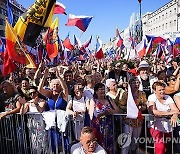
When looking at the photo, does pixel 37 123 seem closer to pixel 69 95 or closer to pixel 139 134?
pixel 69 95

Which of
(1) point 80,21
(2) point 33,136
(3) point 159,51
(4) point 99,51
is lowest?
(2) point 33,136

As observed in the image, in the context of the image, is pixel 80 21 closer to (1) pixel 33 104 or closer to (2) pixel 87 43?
(1) pixel 33 104

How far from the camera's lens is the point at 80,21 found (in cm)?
1127

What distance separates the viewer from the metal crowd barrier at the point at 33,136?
4738 mm

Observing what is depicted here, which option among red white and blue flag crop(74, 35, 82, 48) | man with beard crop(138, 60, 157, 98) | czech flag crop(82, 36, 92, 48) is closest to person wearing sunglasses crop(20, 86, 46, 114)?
man with beard crop(138, 60, 157, 98)

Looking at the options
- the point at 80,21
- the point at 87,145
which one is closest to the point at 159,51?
the point at 80,21

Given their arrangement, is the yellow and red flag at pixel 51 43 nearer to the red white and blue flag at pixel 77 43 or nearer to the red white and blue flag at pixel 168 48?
the red white and blue flag at pixel 77 43

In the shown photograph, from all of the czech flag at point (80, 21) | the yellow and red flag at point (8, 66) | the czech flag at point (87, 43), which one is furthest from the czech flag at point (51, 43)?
the czech flag at point (87, 43)

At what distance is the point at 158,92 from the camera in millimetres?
4570

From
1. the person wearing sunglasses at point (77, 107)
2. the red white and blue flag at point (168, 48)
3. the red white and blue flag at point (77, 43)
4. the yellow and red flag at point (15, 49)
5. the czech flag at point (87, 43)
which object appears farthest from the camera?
the czech flag at point (87, 43)

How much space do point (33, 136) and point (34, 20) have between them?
4068mm

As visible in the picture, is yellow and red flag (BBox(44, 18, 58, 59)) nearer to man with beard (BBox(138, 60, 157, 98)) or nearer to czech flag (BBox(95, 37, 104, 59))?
czech flag (BBox(95, 37, 104, 59))

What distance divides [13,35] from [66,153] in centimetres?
321

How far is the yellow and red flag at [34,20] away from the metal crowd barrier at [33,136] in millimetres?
3494
